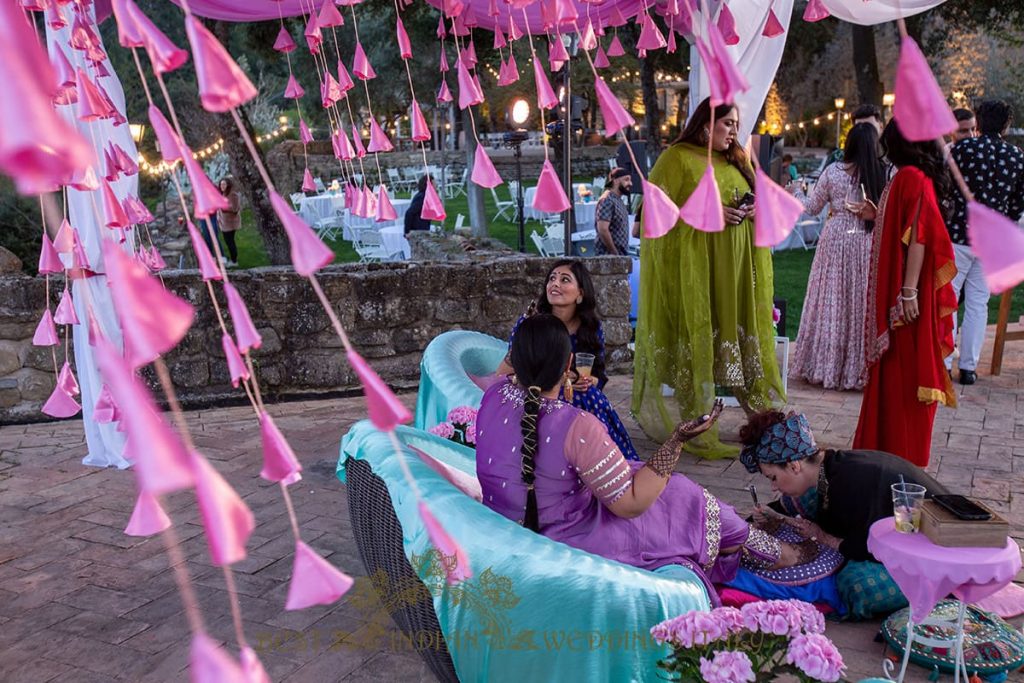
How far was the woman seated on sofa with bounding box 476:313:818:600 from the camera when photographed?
97.3 inches

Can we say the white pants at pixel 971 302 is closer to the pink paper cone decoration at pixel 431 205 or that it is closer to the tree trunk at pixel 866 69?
the pink paper cone decoration at pixel 431 205

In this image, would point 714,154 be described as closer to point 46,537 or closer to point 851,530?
point 851,530

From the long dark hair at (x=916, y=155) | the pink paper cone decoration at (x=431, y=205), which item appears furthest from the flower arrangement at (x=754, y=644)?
the long dark hair at (x=916, y=155)

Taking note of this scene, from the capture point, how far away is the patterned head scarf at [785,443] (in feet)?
9.95

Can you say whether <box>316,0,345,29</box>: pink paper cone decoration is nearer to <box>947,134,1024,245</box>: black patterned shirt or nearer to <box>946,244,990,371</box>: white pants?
<box>947,134,1024,245</box>: black patterned shirt

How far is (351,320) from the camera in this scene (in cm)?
632

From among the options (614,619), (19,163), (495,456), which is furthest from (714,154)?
(19,163)

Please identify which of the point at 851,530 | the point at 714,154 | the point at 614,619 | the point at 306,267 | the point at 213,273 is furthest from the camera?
the point at 714,154

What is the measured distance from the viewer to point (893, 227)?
392cm

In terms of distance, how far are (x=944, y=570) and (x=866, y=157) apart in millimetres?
3488

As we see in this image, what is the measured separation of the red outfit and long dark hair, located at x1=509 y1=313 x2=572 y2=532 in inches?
81.4

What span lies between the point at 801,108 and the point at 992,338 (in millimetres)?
26774

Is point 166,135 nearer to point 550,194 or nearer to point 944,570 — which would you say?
point 550,194

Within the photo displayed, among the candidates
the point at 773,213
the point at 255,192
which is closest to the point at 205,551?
the point at 773,213
